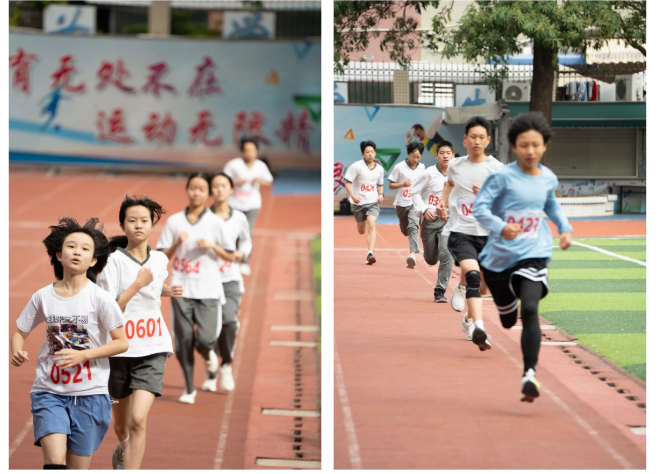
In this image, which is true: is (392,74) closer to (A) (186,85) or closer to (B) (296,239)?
(B) (296,239)

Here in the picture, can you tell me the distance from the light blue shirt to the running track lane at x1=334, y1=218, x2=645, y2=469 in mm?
476

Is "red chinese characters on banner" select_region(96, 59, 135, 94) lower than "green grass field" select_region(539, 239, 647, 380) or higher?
higher

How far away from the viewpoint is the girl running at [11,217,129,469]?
3510mm

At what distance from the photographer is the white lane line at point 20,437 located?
228 inches

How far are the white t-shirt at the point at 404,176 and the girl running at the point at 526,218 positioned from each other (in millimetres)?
1207

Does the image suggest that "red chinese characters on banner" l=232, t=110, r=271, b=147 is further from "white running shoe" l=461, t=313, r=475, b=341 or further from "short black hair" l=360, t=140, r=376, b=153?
"white running shoe" l=461, t=313, r=475, b=341

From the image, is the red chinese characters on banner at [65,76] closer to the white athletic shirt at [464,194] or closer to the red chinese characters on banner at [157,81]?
the red chinese characters on banner at [157,81]

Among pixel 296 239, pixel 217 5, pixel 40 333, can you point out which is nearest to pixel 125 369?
pixel 40 333

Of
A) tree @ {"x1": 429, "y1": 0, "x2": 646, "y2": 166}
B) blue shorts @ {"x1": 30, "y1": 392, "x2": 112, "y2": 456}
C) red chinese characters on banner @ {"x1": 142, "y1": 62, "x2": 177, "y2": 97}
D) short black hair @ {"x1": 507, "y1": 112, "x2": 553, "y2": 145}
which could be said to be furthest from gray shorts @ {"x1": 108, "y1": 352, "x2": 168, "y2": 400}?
red chinese characters on banner @ {"x1": 142, "y1": 62, "x2": 177, "y2": 97}

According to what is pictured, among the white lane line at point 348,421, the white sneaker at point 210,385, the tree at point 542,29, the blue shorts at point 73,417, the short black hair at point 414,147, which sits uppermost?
the tree at point 542,29

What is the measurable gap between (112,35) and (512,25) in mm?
23434

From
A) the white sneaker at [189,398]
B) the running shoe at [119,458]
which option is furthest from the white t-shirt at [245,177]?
the running shoe at [119,458]

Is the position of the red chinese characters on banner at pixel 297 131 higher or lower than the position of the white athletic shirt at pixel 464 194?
higher
